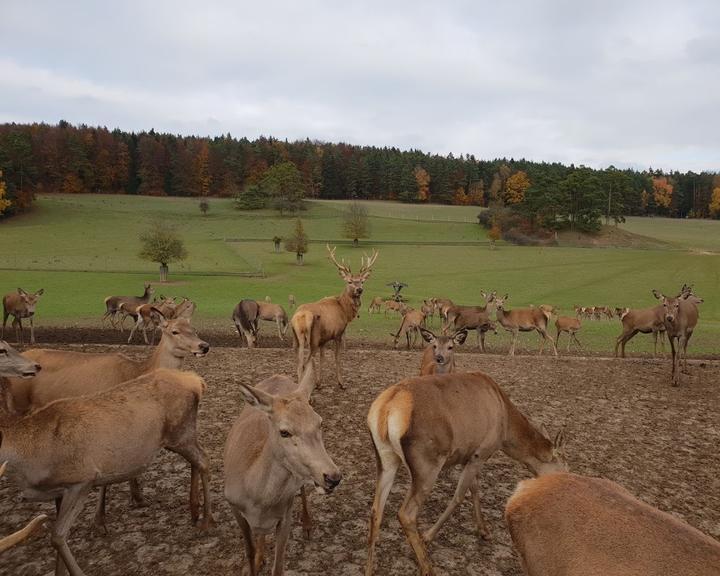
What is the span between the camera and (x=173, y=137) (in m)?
129

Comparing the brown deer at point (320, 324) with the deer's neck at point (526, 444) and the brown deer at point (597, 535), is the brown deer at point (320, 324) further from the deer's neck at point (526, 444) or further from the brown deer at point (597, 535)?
the brown deer at point (597, 535)

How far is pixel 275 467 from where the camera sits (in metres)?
4.79

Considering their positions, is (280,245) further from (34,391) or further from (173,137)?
(173,137)

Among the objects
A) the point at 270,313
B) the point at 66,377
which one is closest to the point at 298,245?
the point at 270,313

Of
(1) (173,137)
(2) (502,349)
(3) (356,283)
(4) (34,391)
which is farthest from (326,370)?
(1) (173,137)

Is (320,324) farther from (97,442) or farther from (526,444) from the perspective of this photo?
(97,442)

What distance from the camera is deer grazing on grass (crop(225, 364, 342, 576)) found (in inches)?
179

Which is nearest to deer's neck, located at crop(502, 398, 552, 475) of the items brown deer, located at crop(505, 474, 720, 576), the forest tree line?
brown deer, located at crop(505, 474, 720, 576)

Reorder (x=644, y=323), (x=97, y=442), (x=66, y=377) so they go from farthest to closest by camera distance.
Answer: (x=644, y=323) → (x=66, y=377) → (x=97, y=442)

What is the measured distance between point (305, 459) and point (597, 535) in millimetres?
2352

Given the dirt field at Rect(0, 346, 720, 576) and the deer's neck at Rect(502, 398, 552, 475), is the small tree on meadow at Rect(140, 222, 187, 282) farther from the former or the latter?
the deer's neck at Rect(502, 398, 552, 475)

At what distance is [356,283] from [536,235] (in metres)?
68.4

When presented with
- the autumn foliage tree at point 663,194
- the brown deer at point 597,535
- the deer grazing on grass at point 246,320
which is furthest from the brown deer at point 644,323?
the autumn foliage tree at point 663,194

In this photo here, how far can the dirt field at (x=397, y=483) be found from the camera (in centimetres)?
557
